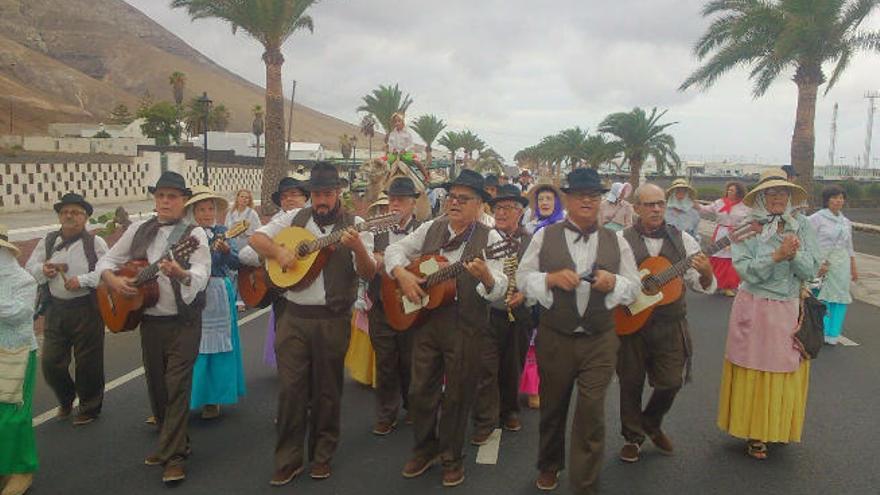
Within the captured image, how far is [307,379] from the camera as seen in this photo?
4719 mm

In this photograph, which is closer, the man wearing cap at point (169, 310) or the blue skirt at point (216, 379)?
the man wearing cap at point (169, 310)

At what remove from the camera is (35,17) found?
195 metres

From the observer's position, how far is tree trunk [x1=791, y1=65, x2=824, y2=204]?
69.2ft

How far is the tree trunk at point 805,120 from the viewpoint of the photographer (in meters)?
21.1

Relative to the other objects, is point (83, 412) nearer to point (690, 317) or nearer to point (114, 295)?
point (114, 295)

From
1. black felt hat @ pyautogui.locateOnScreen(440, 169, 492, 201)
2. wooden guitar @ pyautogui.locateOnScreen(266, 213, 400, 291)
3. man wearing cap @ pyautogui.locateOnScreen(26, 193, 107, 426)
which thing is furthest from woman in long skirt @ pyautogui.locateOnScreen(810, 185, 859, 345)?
man wearing cap @ pyautogui.locateOnScreen(26, 193, 107, 426)

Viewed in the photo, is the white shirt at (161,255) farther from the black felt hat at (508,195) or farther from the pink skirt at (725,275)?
the pink skirt at (725,275)

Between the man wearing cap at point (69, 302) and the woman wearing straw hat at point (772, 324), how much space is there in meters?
5.12

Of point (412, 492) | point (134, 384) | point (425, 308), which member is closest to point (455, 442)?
point (412, 492)

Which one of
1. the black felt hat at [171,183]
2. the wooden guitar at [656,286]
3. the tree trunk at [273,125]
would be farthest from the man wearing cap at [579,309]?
the tree trunk at [273,125]

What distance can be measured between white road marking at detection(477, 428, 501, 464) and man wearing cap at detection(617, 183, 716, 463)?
3.08 feet

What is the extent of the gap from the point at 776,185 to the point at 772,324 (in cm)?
101

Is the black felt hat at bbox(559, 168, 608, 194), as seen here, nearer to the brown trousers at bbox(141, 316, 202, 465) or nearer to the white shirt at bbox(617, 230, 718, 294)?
the white shirt at bbox(617, 230, 718, 294)

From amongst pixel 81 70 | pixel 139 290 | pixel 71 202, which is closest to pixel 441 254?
pixel 139 290
